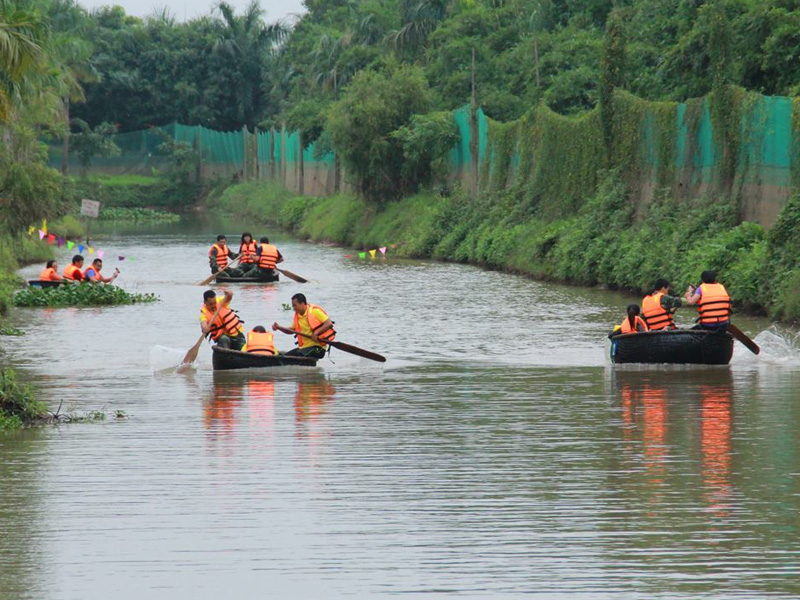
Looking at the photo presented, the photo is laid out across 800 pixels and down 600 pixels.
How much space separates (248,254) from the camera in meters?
41.8

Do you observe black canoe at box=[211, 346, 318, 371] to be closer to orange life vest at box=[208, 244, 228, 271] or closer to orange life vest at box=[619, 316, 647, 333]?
orange life vest at box=[619, 316, 647, 333]

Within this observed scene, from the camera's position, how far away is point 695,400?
19.5 meters

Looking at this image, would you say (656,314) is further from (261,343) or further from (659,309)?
(261,343)

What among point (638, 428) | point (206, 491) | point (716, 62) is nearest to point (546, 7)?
point (716, 62)

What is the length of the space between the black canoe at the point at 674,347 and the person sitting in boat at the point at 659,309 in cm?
44

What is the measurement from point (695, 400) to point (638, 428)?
2543 mm

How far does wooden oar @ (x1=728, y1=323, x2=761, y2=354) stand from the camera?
2252 cm

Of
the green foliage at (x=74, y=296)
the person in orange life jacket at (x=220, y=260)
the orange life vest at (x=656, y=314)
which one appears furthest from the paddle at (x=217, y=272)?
the orange life vest at (x=656, y=314)

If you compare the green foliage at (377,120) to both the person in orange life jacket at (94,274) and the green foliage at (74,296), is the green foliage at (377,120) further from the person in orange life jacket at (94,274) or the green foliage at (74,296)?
the green foliage at (74,296)

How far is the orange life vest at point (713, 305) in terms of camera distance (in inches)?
870

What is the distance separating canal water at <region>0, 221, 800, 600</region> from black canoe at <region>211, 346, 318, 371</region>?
0.19 meters

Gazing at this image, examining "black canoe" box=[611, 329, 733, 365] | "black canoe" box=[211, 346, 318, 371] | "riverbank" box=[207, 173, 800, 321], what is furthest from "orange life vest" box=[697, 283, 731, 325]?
"black canoe" box=[211, 346, 318, 371]

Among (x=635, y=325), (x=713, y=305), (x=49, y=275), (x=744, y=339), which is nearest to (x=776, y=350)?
(x=744, y=339)

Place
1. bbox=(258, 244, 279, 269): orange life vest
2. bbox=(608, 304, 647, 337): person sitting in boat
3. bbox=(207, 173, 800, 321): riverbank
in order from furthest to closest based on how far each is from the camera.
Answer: bbox=(258, 244, 279, 269): orange life vest → bbox=(207, 173, 800, 321): riverbank → bbox=(608, 304, 647, 337): person sitting in boat
